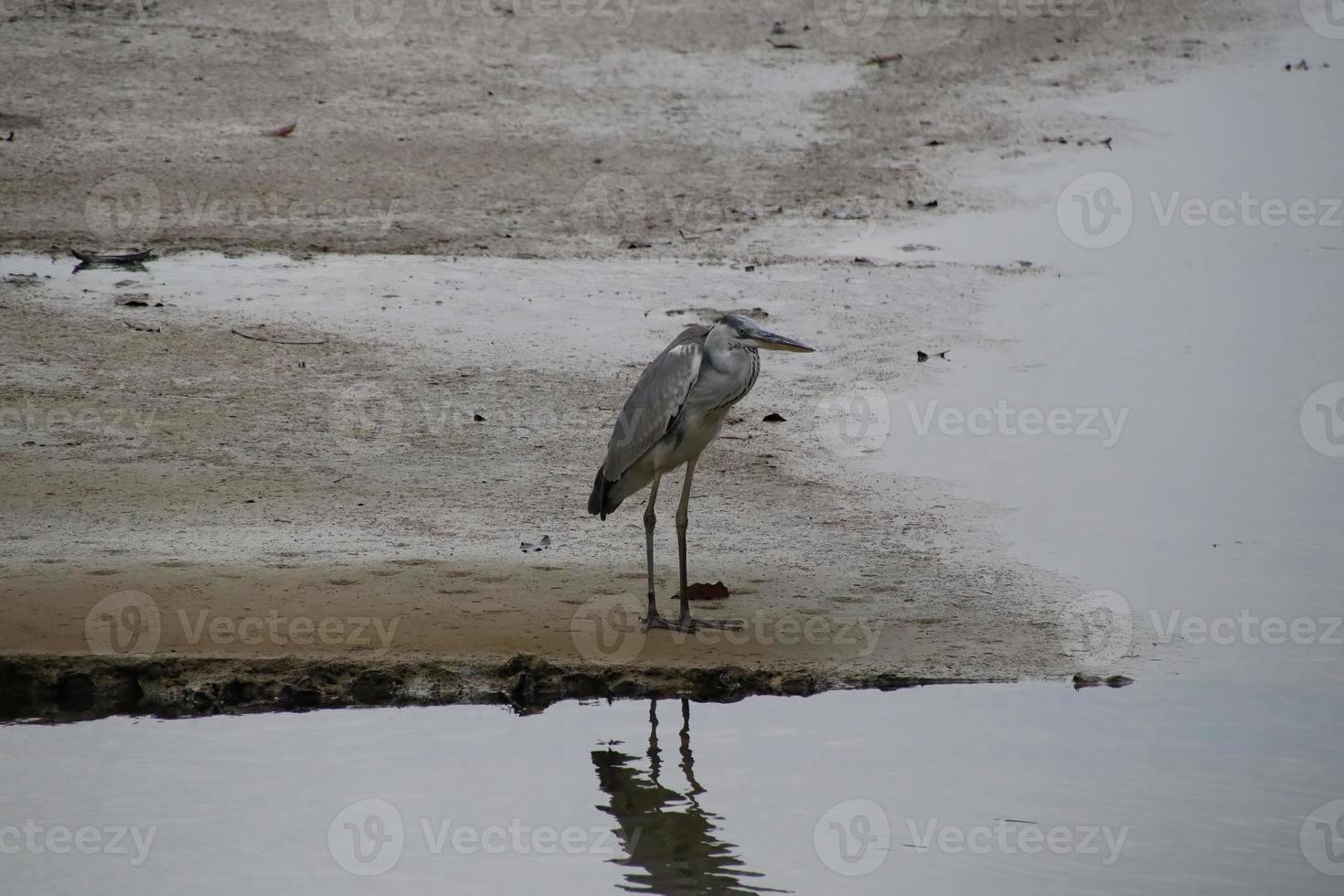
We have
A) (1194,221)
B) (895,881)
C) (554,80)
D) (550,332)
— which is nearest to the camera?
(895,881)

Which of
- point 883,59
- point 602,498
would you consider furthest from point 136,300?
point 883,59

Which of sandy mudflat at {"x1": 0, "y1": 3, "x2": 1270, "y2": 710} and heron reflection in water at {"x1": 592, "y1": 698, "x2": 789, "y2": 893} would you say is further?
sandy mudflat at {"x1": 0, "y1": 3, "x2": 1270, "y2": 710}

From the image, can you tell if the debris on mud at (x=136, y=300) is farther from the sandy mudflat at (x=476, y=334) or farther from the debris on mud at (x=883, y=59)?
the debris on mud at (x=883, y=59)

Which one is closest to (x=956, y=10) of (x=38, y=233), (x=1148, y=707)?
(x=38, y=233)

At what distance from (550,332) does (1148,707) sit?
18.4ft

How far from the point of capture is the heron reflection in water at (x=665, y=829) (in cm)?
541

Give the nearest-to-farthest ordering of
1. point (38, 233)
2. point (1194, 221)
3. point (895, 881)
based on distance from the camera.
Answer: point (895, 881)
point (38, 233)
point (1194, 221)

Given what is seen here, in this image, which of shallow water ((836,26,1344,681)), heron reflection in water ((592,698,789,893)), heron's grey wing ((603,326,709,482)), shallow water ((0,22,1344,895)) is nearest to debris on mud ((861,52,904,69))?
shallow water ((836,26,1344,681))

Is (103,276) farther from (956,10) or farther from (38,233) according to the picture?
(956,10)

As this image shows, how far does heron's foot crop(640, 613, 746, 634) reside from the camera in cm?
683

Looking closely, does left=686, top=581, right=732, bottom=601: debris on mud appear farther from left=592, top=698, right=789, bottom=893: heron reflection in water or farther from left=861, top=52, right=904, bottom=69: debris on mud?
left=861, top=52, right=904, bottom=69: debris on mud

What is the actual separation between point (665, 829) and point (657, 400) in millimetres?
2096

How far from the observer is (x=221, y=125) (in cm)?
1405

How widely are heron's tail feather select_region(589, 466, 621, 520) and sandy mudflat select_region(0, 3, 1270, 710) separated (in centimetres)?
30
